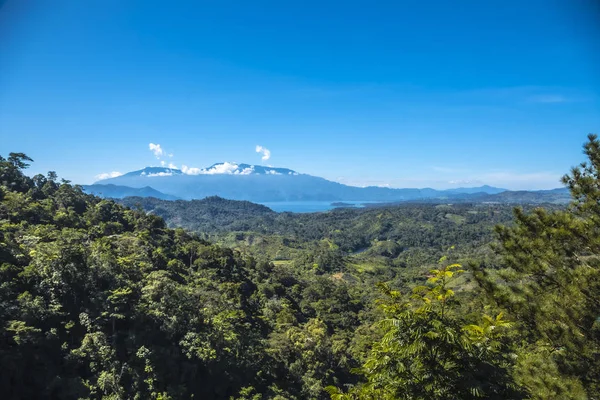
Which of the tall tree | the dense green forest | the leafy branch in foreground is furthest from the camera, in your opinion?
the tall tree

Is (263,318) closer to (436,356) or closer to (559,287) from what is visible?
(559,287)

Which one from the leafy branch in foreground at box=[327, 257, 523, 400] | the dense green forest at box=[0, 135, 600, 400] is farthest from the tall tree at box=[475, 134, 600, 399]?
the leafy branch in foreground at box=[327, 257, 523, 400]

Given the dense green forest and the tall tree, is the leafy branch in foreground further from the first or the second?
the tall tree

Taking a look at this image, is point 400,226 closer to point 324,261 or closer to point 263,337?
point 324,261

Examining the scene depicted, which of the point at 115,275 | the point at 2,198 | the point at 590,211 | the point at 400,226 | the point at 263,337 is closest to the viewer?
the point at 590,211

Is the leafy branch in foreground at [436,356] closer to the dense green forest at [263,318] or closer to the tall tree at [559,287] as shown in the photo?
the dense green forest at [263,318]

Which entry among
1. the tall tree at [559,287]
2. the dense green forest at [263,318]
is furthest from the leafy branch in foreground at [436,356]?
the tall tree at [559,287]

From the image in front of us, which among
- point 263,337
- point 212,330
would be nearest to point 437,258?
point 263,337

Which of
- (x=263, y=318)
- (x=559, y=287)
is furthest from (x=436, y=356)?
(x=263, y=318)
